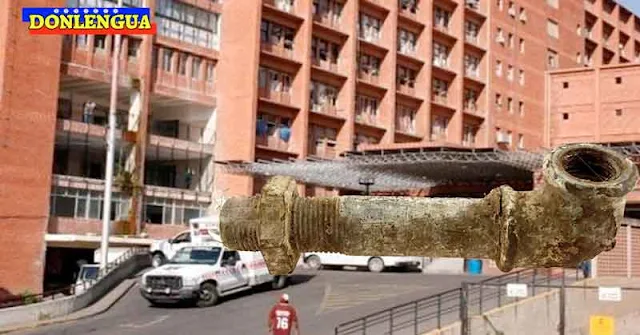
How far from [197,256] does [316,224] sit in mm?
25367

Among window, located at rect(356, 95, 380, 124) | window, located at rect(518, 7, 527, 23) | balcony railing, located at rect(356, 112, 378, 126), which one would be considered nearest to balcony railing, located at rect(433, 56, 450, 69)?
window, located at rect(356, 95, 380, 124)

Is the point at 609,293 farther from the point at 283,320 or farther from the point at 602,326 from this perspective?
the point at 283,320

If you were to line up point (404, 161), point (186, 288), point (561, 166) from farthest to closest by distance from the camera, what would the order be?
point (404, 161) → point (186, 288) → point (561, 166)

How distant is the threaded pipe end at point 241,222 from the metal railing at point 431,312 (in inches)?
621

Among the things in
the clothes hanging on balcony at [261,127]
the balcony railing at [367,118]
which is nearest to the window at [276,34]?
the clothes hanging on balcony at [261,127]

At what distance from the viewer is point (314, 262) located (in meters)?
41.8

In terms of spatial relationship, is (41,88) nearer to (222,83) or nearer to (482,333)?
(222,83)

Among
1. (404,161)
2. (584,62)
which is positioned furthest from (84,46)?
(584,62)

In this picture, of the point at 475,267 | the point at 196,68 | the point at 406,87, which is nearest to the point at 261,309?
the point at 475,267

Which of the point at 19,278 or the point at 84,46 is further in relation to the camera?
the point at 84,46

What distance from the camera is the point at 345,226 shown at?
4.37m

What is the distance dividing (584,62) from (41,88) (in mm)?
53891

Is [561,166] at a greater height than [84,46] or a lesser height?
lesser

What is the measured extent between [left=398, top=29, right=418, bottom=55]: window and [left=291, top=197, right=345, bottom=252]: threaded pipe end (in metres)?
55.7
